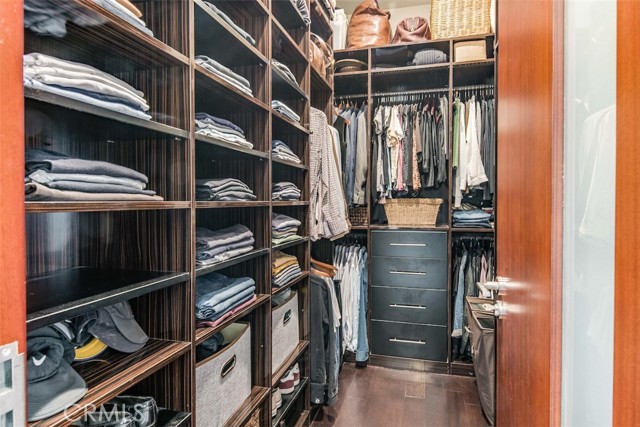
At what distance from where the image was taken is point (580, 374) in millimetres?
615

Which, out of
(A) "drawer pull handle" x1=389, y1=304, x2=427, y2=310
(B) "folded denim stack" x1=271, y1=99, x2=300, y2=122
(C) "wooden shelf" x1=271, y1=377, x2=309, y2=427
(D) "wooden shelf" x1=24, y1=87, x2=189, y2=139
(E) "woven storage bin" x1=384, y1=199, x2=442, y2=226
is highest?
(B) "folded denim stack" x1=271, y1=99, x2=300, y2=122

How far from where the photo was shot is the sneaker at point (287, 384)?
1847 millimetres

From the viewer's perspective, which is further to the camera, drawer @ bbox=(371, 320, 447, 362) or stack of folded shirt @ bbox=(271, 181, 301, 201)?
drawer @ bbox=(371, 320, 447, 362)

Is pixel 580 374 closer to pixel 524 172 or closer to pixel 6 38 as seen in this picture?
pixel 524 172

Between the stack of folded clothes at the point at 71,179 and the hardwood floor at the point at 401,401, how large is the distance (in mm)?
1905

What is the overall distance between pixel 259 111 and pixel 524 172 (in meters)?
1.04

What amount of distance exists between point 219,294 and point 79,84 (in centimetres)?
73

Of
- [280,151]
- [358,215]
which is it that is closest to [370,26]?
[358,215]

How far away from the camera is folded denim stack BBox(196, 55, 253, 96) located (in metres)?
1.11

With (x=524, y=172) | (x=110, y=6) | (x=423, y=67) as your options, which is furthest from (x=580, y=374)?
(x=423, y=67)

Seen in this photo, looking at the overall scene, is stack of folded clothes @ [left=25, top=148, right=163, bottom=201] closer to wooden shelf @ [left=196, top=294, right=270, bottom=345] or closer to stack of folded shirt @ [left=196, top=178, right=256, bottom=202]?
stack of folded shirt @ [left=196, top=178, right=256, bottom=202]

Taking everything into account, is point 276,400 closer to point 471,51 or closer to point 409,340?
point 409,340

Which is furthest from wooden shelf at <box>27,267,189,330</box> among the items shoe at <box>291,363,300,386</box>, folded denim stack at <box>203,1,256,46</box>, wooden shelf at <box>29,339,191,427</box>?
shoe at <box>291,363,300,386</box>

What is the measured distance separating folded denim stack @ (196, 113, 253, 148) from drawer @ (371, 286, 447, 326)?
6.38 feet
